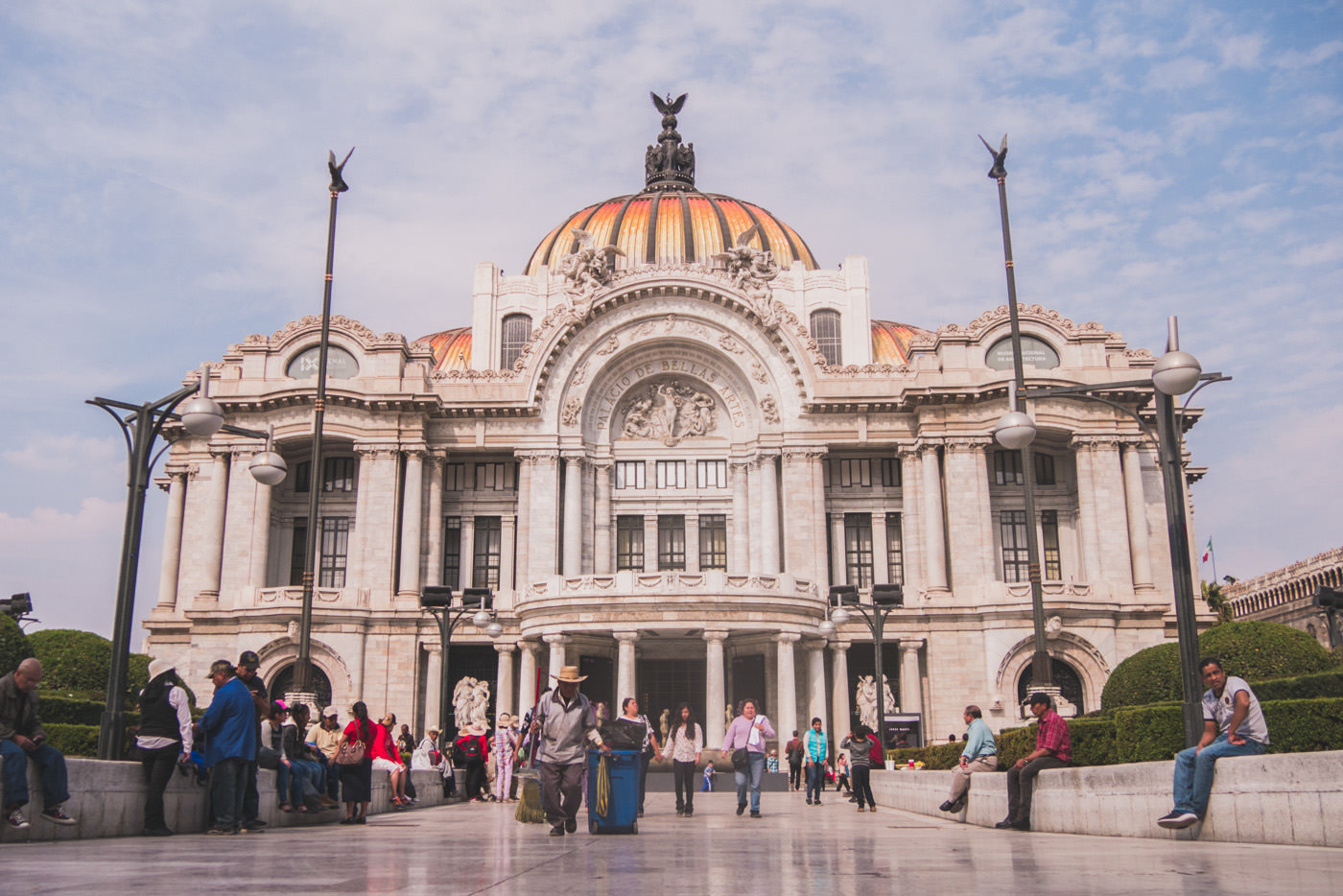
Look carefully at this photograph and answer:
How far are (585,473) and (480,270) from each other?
48.6 ft

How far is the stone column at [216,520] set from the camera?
1908 inches

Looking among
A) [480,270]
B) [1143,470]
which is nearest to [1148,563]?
[1143,470]

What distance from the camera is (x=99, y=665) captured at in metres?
34.5

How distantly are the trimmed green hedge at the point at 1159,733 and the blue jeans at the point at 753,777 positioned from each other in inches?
171

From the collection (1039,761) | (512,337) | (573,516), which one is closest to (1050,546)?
(573,516)

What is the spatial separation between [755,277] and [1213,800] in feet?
130

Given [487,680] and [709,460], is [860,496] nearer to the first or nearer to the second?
[709,460]

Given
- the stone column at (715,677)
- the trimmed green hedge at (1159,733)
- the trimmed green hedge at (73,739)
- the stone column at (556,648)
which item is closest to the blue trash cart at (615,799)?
the trimmed green hedge at (1159,733)

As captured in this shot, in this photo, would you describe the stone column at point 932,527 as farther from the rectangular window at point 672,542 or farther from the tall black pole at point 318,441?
the tall black pole at point 318,441

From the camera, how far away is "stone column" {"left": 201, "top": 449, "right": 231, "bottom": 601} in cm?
4847

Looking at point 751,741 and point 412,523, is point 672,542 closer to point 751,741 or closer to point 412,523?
point 412,523

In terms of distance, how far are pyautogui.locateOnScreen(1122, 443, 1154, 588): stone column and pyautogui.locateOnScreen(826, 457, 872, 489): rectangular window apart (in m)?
10.2

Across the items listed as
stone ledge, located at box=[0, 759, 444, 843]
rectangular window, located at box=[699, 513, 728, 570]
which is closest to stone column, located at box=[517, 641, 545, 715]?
rectangular window, located at box=[699, 513, 728, 570]

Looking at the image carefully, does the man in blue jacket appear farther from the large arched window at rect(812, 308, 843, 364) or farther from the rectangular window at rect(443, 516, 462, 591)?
the large arched window at rect(812, 308, 843, 364)
